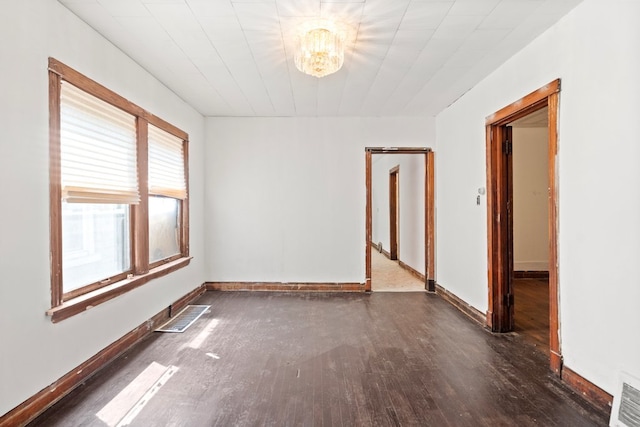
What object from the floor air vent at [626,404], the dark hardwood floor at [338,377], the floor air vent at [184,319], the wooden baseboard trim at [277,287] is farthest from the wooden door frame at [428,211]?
the floor air vent at [626,404]

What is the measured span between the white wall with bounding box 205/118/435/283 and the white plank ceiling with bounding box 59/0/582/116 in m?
0.85

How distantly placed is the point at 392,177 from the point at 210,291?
16.2ft

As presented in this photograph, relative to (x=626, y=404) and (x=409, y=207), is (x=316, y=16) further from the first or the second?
(x=409, y=207)

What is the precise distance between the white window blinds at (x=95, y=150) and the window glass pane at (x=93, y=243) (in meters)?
0.13

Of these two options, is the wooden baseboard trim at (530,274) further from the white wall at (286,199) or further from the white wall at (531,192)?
the white wall at (286,199)

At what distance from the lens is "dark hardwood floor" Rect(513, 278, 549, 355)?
3139 millimetres

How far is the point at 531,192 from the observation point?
598cm

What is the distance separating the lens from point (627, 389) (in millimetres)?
1818

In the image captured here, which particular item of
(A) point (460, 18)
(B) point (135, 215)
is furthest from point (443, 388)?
(B) point (135, 215)

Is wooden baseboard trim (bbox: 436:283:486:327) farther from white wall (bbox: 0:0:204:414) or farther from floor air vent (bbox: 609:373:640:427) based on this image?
white wall (bbox: 0:0:204:414)

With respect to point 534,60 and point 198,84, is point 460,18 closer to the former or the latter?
point 534,60

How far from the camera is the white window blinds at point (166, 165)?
3.46 metres

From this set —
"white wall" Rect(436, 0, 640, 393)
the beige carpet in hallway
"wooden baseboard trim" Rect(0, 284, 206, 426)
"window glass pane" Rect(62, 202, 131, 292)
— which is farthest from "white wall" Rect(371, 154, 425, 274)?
"window glass pane" Rect(62, 202, 131, 292)

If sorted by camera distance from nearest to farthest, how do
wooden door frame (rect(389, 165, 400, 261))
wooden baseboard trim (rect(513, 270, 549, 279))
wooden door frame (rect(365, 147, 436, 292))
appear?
1. wooden door frame (rect(365, 147, 436, 292))
2. wooden baseboard trim (rect(513, 270, 549, 279))
3. wooden door frame (rect(389, 165, 400, 261))
